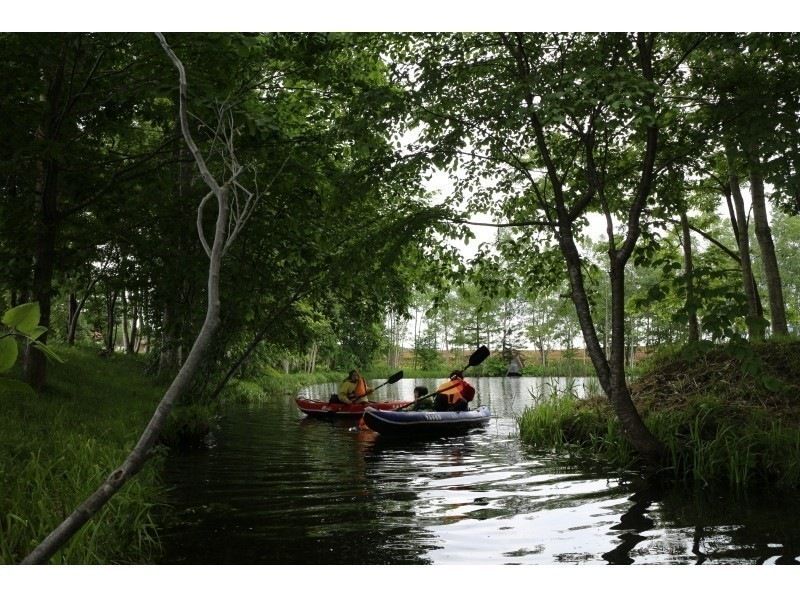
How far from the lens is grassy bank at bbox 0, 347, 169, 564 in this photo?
4.01m

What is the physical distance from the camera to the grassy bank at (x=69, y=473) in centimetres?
401

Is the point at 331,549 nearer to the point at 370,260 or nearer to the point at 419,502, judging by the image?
the point at 419,502

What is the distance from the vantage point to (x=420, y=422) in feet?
40.1

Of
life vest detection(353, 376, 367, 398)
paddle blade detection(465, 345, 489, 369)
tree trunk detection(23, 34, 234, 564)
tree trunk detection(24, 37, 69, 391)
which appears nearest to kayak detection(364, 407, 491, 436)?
paddle blade detection(465, 345, 489, 369)

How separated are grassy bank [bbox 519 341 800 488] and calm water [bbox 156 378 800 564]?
53 cm

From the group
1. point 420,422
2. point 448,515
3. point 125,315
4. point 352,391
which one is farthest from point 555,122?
point 125,315

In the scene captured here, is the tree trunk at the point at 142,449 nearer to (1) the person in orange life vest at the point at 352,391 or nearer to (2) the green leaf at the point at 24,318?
(2) the green leaf at the point at 24,318

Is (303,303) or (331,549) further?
(303,303)

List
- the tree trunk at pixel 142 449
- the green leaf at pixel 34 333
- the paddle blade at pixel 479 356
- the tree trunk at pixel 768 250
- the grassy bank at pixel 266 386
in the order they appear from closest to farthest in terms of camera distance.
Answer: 1. the green leaf at pixel 34 333
2. the tree trunk at pixel 142 449
3. the tree trunk at pixel 768 250
4. the paddle blade at pixel 479 356
5. the grassy bank at pixel 266 386

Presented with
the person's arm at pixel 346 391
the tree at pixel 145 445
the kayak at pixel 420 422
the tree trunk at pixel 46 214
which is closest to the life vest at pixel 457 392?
the kayak at pixel 420 422

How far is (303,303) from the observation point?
13477 millimetres

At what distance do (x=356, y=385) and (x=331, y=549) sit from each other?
11302mm

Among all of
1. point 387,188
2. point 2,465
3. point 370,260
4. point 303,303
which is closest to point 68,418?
point 2,465

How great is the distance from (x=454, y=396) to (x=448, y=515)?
794cm
